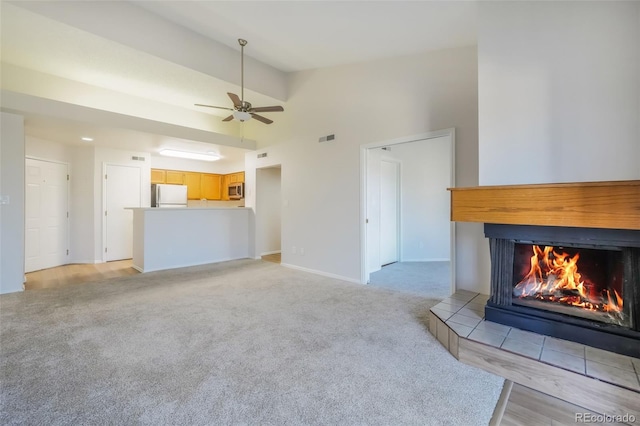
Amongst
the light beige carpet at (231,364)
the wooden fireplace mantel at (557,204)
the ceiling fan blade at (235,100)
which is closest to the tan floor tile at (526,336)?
the light beige carpet at (231,364)

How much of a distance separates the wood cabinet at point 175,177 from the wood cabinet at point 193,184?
3.1 inches

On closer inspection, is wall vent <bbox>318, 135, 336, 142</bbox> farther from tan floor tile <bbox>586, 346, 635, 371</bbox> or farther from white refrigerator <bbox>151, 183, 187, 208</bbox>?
white refrigerator <bbox>151, 183, 187, 208</bbox>

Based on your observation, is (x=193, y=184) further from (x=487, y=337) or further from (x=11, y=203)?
(x=487, y=337)

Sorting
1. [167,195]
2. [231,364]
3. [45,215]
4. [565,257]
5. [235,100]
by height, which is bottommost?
[231,364]

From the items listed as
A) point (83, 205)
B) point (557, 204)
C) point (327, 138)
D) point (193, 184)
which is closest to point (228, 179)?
point (193, 184)

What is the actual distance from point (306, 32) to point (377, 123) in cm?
150

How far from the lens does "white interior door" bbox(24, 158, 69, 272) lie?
4.76 m

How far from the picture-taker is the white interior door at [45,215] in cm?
476

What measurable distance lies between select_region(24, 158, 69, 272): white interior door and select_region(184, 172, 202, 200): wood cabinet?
7.98ft

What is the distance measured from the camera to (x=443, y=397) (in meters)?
1.59

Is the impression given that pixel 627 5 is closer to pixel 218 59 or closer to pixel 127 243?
pixel 218 59

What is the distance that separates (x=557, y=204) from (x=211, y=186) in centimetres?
767

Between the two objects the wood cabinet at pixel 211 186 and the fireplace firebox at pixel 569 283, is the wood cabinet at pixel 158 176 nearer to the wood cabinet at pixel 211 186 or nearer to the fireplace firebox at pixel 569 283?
the wood cabinet at pixel 211 186

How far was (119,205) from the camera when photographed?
589cm
